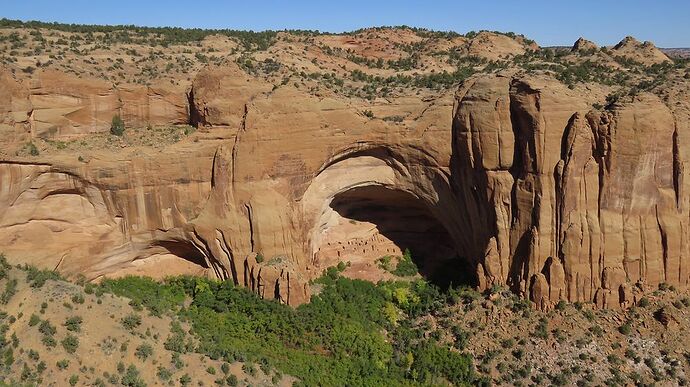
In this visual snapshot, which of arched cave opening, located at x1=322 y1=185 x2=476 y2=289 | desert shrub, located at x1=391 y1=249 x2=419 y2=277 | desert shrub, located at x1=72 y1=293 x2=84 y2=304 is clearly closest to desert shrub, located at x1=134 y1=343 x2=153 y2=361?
desert shrub, located at x1=72 y1=293 x2=84 y2=304

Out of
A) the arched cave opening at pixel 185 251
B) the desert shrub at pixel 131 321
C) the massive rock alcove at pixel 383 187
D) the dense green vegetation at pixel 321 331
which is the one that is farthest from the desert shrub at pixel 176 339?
the arched cave opening at pixel 185 251

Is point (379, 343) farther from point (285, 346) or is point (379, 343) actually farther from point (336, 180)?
point (336, 180)

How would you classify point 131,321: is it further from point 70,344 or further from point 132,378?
point 132,378

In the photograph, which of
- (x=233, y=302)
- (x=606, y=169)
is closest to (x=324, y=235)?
(x=233, y=302)

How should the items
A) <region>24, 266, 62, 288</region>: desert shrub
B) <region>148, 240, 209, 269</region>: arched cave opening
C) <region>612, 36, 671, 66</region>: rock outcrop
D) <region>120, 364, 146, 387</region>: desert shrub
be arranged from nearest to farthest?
<region>120, 364, 146, 387</region>: desert shrub → <region>24, 266, 62, 288</region>: desert shrub → <region>148, 240, 209, 269</region>: arched cave opening → <region>612, 36, 671, 66</region>: rock outcrop

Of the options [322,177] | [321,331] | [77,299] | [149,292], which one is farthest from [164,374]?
[322,177]

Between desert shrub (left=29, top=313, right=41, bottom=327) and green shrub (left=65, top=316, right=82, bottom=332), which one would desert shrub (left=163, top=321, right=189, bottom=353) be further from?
desert shrub (left=29, top=313, right=41, bottom=327)
